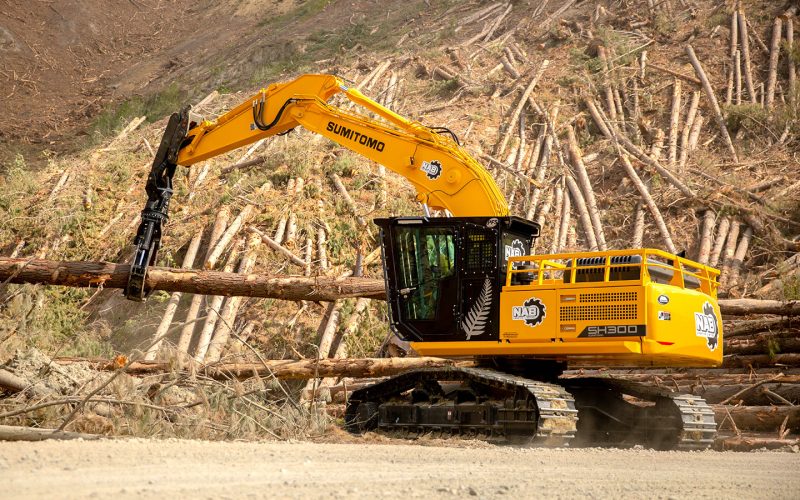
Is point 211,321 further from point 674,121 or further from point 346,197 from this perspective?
point 674,121

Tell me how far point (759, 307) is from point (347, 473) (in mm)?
8692

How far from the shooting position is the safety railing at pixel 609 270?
→ 31.2ft

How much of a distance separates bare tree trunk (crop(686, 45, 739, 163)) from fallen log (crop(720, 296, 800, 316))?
7373mm

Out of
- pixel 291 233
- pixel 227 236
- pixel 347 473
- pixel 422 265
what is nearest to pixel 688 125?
pixel 291 233

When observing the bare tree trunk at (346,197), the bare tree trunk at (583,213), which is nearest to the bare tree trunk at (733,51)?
the bare tree trunk at (583,213)

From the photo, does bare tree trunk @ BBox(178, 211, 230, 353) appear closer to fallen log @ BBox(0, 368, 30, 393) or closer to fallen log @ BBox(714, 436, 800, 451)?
fallen log @ BBox(0, 368, 30, 393)

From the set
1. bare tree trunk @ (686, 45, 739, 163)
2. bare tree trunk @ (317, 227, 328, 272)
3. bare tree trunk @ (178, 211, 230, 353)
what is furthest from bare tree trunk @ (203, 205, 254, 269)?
bare tree trunk @ (686, 45, 739, 163)

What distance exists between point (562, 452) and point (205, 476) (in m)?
4.09

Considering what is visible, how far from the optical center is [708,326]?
10.1 metres

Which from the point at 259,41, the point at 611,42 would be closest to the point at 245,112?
the point at 611,42

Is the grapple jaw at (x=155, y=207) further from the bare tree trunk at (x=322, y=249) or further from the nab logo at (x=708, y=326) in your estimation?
the nab logo at (x=708, y=326)

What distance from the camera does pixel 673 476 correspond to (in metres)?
6.86

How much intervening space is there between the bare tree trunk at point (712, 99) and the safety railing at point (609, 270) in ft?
34.9

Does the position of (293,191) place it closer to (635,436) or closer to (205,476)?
(635,436)
